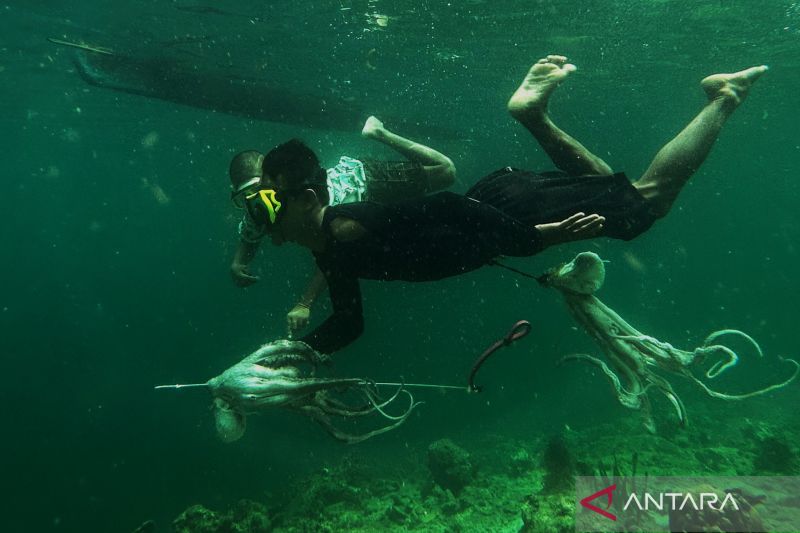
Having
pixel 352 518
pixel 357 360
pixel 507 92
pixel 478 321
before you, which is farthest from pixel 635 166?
pixel 352 518

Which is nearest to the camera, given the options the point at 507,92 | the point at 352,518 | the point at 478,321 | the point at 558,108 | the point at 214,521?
the point at 214,521

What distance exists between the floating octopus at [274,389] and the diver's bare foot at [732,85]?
3798mm

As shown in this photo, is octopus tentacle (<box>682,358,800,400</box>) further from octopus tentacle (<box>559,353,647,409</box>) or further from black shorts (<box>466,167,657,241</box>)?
black shorts (<box>466,167,657,241</box>)

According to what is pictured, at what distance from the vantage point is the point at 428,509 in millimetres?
10227

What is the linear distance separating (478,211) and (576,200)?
1048mm

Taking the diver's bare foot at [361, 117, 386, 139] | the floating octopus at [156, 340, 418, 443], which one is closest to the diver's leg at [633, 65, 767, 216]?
the diver's bare foot at [361, 117, 386, 139]

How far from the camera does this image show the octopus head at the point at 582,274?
3.71 metres

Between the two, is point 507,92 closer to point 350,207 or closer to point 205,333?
point 350,207

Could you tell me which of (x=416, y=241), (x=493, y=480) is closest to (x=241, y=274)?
(x=416, y=241)

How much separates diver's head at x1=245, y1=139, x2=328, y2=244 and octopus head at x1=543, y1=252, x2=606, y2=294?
2.07 meters

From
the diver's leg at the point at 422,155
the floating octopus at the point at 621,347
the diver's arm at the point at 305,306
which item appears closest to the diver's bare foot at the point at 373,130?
the diver's leg at the point at 422,155

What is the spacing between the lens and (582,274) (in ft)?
12.4

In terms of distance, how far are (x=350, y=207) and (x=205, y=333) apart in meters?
49.9

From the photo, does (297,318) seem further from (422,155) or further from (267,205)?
(422,155)
